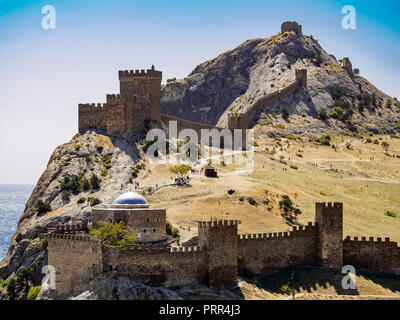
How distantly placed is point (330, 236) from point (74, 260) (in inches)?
874

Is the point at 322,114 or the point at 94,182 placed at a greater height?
the point at 322,114

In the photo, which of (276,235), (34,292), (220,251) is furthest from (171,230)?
(34,292)

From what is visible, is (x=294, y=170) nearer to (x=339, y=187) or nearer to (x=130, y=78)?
(x=339, y=187)

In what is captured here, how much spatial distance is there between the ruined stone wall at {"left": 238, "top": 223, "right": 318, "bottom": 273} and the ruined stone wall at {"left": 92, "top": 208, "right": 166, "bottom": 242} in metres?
8.00

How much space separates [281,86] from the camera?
470ft

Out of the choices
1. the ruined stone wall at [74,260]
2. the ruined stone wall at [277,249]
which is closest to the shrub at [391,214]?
the ruined stone wall at [277,249]

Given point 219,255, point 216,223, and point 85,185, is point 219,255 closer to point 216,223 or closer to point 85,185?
point 216,223

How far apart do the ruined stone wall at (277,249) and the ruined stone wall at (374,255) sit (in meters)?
3.15

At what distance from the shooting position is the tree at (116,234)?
165 feet

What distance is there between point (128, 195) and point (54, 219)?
53.7 ft

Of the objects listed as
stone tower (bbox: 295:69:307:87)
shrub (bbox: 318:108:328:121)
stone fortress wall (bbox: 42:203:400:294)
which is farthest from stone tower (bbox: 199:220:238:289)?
stone tower (bbox: 295:69:307:87)

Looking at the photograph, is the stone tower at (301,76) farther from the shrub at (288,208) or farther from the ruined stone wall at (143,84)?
the shrub at (288,208)

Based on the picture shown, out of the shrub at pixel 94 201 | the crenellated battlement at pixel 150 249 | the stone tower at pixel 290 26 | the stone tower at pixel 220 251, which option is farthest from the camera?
the stone tower at pixel 290 26

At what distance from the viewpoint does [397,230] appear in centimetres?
6894
